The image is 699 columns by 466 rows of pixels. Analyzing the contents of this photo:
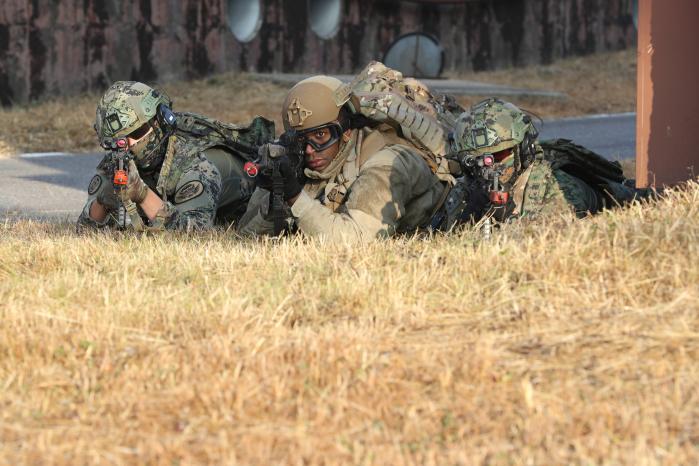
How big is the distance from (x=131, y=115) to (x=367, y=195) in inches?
69.8

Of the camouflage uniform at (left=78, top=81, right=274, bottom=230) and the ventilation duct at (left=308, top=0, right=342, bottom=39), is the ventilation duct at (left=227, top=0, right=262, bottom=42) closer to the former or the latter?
the ventilation duct at (left=308, top=0, right=342, bottom=39)

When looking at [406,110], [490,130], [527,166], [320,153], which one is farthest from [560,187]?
[320,153]

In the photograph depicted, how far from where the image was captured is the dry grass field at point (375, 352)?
3922 mm

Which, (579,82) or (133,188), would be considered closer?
(133,188)

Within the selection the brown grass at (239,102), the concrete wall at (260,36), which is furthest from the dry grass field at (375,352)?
the concrete wall at (260,36)

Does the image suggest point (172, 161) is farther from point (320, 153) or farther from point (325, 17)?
point (325, 17)

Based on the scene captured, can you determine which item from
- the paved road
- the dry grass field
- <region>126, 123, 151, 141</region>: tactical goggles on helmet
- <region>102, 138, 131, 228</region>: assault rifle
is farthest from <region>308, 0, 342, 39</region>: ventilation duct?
the dry grass field

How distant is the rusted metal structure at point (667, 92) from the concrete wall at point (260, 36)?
1002 centimetres

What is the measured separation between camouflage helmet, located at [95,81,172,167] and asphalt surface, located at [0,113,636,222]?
142 cm

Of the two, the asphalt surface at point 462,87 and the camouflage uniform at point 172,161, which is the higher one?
the camouflage uniform at point 172,161

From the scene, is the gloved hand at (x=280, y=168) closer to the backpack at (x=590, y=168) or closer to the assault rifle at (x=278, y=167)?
the assault rifle at (x=278, y=167)

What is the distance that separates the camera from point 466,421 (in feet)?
13.3

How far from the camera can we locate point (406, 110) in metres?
7.27

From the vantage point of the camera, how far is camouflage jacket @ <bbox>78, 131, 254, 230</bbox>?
7.66 meters
